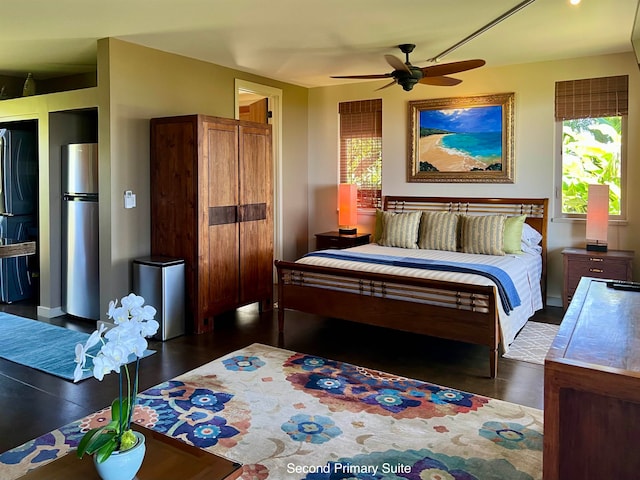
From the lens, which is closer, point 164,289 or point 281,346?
point 281,346

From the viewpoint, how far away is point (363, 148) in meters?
6.79

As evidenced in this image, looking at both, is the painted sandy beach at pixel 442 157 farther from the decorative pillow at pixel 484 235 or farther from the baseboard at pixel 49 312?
the baseboard at pixel 49 312

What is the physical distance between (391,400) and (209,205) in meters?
2.49

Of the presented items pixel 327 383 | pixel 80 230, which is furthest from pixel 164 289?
pixel 327 383

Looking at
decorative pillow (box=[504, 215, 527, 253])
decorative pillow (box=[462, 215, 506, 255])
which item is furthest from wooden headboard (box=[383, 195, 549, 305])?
decorative pillow (box=[462, 215, 506, 255])

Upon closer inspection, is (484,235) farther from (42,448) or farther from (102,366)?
(102,366)

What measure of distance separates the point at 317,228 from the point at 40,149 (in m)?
3.50

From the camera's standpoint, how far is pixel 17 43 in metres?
4.74

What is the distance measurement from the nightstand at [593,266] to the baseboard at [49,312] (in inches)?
201

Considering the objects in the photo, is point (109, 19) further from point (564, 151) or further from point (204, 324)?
point (564, 151)

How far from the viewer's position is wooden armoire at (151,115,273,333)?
184 inches

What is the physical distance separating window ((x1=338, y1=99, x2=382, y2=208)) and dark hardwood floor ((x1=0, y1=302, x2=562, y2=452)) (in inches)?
87.4

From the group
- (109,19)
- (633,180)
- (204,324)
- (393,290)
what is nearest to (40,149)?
(109,19)

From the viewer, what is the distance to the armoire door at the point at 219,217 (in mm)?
4723
